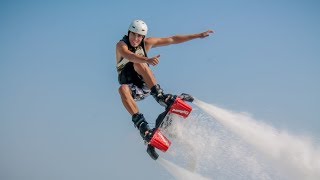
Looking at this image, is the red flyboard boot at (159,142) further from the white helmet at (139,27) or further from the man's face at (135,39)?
the white helmet at (139,27)

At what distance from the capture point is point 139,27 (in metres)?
12.4

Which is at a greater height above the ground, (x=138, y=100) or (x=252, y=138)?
(x=252, y=138)

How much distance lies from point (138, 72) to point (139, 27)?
4.20ft

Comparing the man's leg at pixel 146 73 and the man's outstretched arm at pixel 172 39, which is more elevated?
the man's outstretched arm at pixel 172 39

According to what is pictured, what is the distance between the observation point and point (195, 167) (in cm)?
1315

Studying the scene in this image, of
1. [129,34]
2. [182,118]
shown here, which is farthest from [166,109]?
[129,34]

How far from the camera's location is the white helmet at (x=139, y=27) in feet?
40.7

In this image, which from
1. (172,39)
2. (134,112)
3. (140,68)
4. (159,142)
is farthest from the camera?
(172,39)

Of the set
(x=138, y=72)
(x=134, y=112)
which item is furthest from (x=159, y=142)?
(x=138, y=72)

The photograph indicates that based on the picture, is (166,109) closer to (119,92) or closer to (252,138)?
(119,92)

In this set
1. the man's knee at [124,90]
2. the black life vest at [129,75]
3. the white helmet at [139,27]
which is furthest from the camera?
the black life vest at [129,75]

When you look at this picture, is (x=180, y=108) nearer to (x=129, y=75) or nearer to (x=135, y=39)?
(x=129, y=75)

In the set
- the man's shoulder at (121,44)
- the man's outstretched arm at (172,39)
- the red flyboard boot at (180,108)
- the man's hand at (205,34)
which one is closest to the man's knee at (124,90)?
the man's shoulder at (121,44)

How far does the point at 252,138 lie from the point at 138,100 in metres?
3.69
